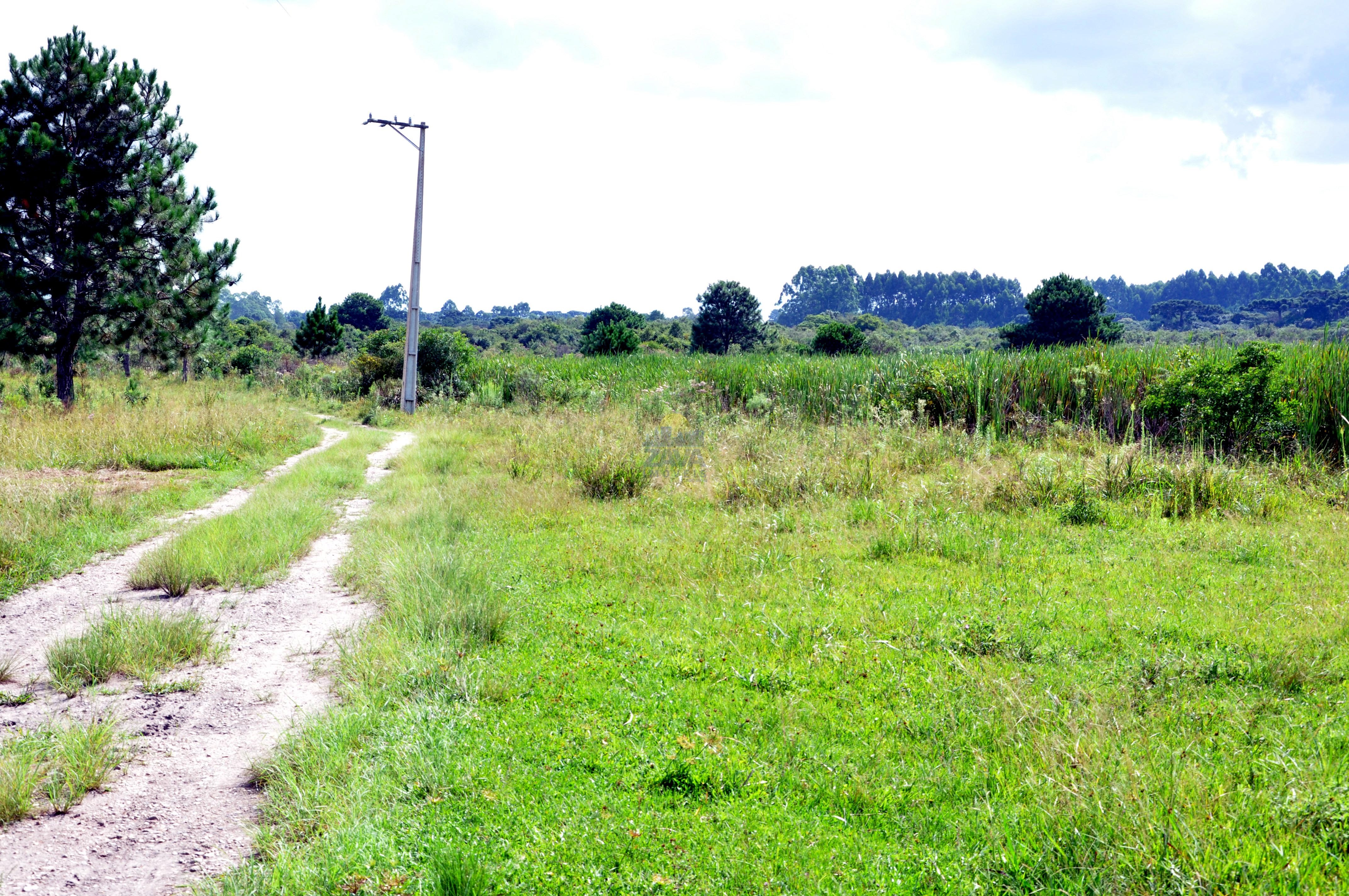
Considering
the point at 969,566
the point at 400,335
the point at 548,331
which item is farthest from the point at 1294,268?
the point at 969,566

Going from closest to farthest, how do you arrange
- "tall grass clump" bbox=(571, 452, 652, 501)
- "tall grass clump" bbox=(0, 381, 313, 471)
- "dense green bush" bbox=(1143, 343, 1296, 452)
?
"tall grass clump" bbox=(571, 452, 652, 501) → "tall grass clump" bbox=(0, 381, 313, 471) → "dense green bush" bbox=(1143, 343, 1296, 452)

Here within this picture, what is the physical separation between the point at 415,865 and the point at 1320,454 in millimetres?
14556

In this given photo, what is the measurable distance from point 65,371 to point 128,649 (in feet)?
62.2

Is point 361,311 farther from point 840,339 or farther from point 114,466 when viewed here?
point 114,466

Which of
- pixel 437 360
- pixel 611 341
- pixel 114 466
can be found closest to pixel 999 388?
pixel 114 466

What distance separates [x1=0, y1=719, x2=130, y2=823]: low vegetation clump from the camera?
316cm

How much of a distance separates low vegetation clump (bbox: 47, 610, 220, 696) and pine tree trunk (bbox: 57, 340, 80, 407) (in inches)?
692

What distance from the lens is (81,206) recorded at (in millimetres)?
17906

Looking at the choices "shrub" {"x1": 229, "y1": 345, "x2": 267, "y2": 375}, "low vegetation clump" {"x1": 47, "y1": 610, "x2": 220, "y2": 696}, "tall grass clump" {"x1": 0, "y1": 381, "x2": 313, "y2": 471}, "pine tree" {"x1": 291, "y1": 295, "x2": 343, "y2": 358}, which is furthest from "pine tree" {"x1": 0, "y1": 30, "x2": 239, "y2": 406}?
"pine tree" {"x1": 291, "y1": 295, "x2": 343, "y2": 358}

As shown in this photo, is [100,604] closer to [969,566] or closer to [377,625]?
[377,625]

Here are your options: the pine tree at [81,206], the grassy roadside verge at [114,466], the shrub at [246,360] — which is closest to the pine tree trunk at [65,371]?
the pine tree at [81,206]

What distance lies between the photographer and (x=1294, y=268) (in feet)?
529

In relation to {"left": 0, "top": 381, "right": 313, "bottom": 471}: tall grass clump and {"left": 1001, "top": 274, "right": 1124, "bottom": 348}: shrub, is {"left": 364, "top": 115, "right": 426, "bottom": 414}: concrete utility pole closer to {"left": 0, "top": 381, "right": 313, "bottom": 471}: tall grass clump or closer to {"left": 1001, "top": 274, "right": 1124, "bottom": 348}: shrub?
{"left": 0, "top": 381, "right": 313, "bottom": 471}: tall grass clump

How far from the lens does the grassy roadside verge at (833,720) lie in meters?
2.74
